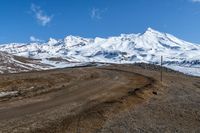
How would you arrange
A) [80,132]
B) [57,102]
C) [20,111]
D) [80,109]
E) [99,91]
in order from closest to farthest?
[80,132] < [20,111] < [80,109] < [57,102] < [99,91]

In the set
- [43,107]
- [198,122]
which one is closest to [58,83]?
[43,107]

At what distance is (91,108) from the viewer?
111ft

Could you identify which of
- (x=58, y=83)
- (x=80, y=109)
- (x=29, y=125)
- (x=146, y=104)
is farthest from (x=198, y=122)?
(x=58, y=83)

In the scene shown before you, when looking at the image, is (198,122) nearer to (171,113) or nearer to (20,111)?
(171,113)

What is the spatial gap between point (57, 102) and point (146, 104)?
9.85 meters

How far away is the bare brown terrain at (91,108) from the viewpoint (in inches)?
1103

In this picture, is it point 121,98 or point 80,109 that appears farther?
point 121,98

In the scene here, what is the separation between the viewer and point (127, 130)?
2889 centimetres

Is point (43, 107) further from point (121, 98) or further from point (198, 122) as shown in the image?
point (198, 122)

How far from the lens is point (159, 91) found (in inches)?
1983

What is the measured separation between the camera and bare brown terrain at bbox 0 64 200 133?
28016mm

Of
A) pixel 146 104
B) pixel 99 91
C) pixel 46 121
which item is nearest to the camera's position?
pixel 46 121

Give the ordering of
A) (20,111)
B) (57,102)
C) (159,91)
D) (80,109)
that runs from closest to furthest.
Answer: (20,111) → (80,109) → (57,102) → (159,91)

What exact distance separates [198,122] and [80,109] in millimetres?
11072
